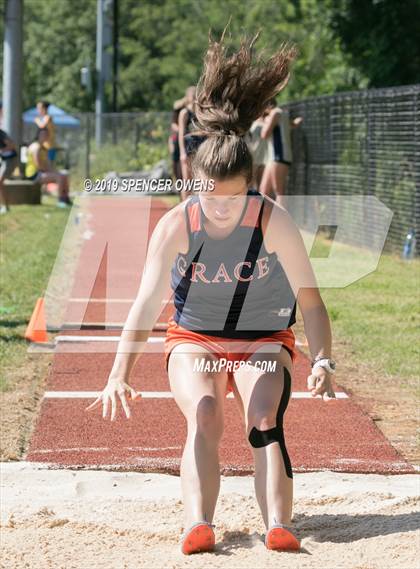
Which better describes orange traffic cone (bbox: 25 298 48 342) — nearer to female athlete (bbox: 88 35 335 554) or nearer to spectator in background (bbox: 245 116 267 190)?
female athlete (bbox: 88 35 335 554)

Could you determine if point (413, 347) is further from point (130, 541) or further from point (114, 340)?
point (130, 541)

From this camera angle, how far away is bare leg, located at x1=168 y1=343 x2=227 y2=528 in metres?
4.59

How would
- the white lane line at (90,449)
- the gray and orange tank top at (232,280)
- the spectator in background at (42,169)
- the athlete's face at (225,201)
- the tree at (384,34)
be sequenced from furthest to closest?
the spectator in background at (42,169) < the tree at (384,34) < the white lane line at (90,449) < the gray and orange tank top at (232,280) < the athlete's face at (225,201)

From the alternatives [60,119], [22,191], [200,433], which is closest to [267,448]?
[200,433]

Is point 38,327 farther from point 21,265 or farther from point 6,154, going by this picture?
point 6,154

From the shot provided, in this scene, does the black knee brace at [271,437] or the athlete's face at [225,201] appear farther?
the athlete's face at [225,201]

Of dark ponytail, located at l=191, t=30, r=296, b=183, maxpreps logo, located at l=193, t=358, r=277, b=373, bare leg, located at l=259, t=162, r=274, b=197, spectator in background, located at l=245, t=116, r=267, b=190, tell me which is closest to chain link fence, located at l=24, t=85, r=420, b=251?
bare leg, located at l=259, t=162, r=274, b=197

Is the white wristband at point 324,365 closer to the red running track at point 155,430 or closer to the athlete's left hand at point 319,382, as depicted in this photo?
the athlete's left hand at point 319,382

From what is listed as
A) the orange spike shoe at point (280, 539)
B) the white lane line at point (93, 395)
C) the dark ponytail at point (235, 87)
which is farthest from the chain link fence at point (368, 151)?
the orange spike shoe at point (280, 539)

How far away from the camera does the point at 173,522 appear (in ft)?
16.3

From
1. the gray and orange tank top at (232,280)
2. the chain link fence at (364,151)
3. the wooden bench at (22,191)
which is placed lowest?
the wooden bench at (22,191)

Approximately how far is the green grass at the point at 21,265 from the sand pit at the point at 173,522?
7.44 ft

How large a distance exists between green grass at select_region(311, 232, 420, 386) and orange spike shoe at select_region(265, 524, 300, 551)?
349 cm

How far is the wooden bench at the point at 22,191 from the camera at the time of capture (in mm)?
25047
